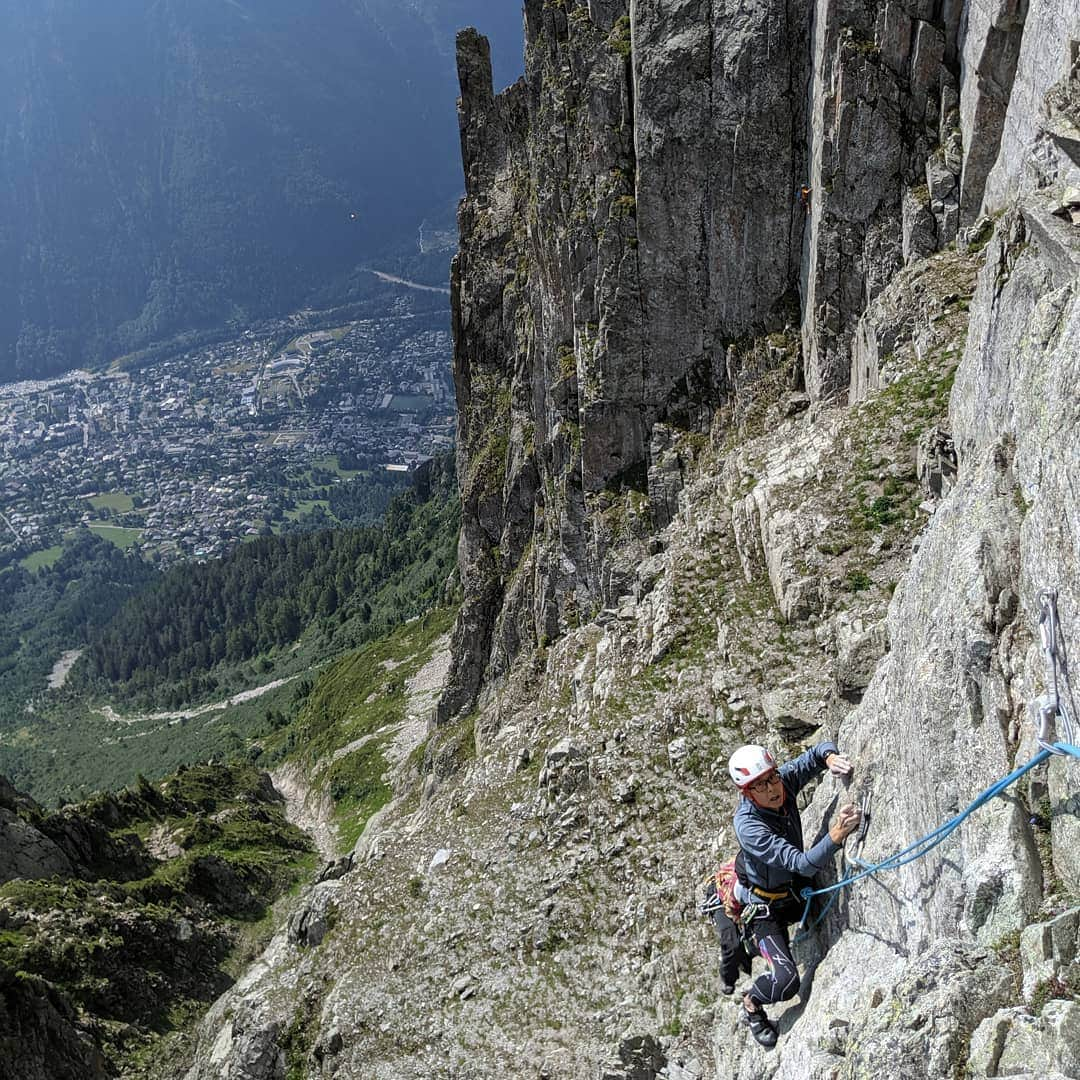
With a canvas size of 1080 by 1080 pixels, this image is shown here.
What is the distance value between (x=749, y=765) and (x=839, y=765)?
4.29 ft

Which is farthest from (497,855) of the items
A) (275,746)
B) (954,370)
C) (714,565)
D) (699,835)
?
(275,746)

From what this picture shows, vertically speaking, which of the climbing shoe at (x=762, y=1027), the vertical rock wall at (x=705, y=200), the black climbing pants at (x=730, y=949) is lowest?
the climbing shoe at (x=762, y=1027)

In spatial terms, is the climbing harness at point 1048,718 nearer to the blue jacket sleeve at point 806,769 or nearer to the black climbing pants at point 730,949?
the blue jacket sleeve at point 806,769

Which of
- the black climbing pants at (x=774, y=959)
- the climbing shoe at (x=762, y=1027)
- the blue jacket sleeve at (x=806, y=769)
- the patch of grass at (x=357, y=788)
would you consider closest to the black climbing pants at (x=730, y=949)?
the black climbing pants at (x=774, y=959)

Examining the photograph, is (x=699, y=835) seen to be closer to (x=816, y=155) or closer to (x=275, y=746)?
(x=816, y=155)

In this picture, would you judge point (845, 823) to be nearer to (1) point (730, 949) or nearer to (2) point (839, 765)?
(2) point (839, 765)

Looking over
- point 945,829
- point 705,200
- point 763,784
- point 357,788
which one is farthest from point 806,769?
point 357,788

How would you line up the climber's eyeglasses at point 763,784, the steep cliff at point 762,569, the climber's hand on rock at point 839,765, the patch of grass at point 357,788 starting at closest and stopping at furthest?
1. the steep cliff at point 762,569
2. the climber's eyeglasses at point 763,784
3. the climber's hand on rock at point 839,765
4. the patch of grass at point 357,788

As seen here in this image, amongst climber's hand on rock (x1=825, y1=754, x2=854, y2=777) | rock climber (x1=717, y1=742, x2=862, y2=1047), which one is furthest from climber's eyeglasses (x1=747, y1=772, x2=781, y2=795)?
climber's hand on rock (x1=825, y1=754, x2=854, y2=777)

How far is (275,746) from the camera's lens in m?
105

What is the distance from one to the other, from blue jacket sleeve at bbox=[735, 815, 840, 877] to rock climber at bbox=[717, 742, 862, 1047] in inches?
0.5

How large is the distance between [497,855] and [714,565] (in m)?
11.5

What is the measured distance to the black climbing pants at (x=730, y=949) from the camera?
11.8 meters

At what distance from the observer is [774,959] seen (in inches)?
420
